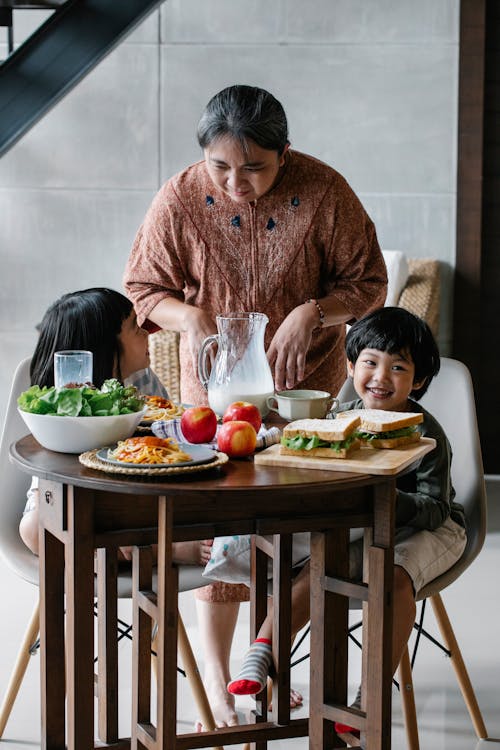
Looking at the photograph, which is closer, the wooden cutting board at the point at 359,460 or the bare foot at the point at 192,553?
the wooden cutting board at the point at 359,460

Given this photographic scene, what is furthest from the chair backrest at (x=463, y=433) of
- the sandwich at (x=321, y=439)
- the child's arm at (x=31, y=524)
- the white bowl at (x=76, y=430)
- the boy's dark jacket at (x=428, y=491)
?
the white bowl at (x=76, y=430)

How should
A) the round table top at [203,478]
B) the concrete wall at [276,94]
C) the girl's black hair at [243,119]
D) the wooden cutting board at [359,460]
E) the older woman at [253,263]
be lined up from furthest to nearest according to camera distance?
the concrete wall at [276,94], the older woman at [253,263], the girl's black hair at [243,119], the wooden cutting board at [359,460], the round table top at [203,478]

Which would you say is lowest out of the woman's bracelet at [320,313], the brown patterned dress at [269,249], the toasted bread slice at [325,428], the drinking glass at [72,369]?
the toasted bread slice at [325,428]

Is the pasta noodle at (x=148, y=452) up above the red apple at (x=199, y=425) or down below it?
below

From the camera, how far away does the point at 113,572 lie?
6.60 feet

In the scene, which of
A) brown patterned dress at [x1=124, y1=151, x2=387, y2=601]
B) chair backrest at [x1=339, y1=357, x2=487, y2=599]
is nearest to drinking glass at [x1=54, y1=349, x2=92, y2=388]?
brown patterned dress at [x1=124, y1=151, x2=387, y2=601]

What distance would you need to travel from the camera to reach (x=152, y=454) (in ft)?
5.26

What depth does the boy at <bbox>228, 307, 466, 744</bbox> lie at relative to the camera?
1997 mm

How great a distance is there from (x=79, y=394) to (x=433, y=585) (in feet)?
2.72

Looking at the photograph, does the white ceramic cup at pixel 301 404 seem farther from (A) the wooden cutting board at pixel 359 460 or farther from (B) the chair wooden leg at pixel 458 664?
(B) the chair wooden leg at pixel 458 664

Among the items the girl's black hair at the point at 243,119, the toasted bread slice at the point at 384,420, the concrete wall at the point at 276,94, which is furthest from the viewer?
the concrete wall at the point at 276,94

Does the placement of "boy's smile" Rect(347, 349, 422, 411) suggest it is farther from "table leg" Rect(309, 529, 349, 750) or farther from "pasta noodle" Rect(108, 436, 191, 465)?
"pasta noodle" Rect(108, 436, 191, 465)

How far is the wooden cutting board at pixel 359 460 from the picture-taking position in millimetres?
1646

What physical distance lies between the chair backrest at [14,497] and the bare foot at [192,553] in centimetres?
29
